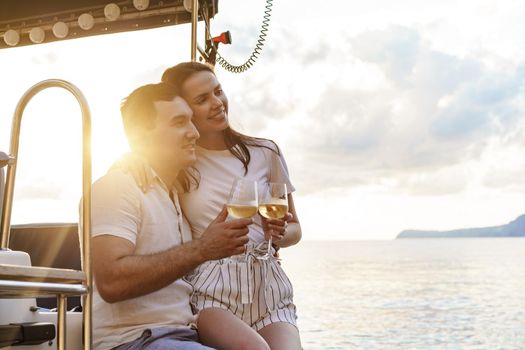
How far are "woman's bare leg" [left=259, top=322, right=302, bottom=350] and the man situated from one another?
1.00 feet

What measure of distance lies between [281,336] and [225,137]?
0.89 m

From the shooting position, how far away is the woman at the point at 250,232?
2668 millimetres

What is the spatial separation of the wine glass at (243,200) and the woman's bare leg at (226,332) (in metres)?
0.35

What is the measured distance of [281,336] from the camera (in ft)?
9.06

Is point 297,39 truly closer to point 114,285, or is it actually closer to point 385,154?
point 385,154

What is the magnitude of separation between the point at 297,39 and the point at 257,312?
57.2 meters

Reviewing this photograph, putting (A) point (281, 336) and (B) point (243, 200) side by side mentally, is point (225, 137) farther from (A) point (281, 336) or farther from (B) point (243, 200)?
(A) point (281, 336)

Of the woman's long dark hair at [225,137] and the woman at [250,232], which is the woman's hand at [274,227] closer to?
the woman at [250,232]

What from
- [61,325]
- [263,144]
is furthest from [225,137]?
[61,325]

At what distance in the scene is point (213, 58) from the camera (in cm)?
430

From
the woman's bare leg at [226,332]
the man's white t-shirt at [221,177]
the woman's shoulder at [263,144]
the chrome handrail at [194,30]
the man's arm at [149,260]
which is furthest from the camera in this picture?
the chrome handrail at [194,30]

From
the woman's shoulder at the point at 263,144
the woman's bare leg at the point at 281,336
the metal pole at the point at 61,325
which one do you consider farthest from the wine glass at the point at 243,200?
the metal pole at the point at 61,325

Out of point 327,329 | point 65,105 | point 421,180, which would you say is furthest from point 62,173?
point 421,180

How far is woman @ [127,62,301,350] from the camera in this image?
2668 millimetres
